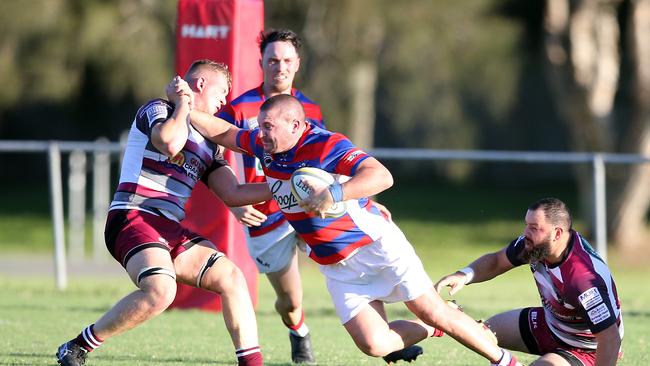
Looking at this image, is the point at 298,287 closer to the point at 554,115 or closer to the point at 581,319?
the point at 581,319

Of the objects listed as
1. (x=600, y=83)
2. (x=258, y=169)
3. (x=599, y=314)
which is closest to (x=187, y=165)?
(x=258, y=169)

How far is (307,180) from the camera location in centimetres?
538

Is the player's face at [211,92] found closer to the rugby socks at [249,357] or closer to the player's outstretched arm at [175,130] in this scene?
the player's outstretched arm at [175,130]

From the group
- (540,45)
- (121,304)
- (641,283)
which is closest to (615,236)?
(641,283)

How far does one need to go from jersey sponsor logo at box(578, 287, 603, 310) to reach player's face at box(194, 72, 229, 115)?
7.65 feet

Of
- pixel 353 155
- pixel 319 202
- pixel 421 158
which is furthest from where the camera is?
pixel 421 158

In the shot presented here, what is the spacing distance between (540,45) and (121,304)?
22.1m

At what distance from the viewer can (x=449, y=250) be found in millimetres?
19078

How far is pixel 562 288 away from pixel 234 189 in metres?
1.92

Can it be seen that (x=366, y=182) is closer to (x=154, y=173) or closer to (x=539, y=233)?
(x=539, y=233)

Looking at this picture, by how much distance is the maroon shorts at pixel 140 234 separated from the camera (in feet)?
19.2

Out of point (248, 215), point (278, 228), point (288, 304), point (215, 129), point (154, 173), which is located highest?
point (215, 129)

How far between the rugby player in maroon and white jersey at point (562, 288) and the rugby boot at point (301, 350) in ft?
4.56

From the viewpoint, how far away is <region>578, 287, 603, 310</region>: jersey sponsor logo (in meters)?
5.63
